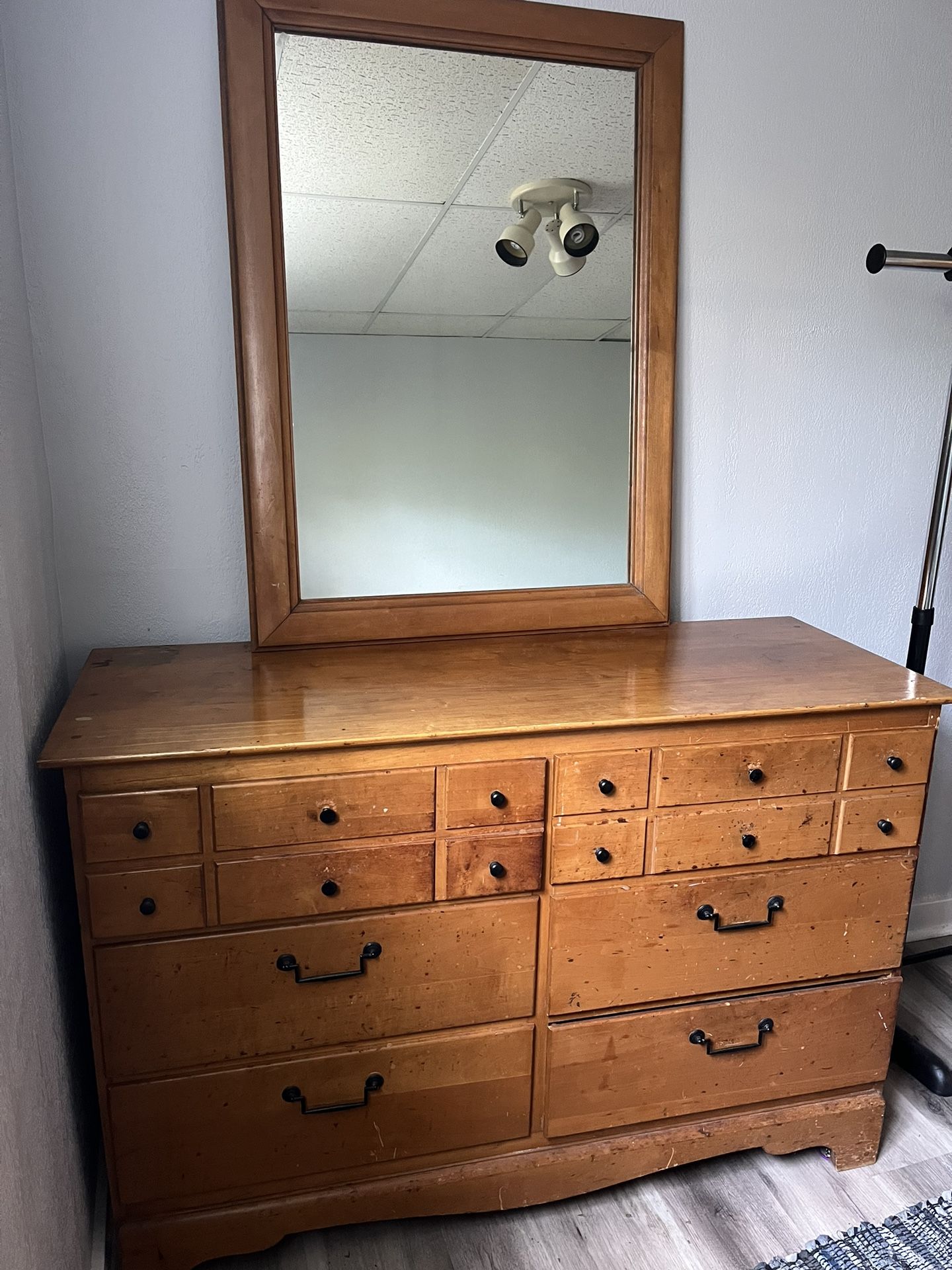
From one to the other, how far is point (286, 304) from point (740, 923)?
1289 millimetres

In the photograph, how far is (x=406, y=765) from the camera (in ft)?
4.26

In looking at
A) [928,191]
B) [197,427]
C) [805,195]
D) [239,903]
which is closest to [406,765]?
[239,903]

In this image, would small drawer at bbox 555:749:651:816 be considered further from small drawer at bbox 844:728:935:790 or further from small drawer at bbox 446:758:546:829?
small drawer at bbox 844:728:935:790

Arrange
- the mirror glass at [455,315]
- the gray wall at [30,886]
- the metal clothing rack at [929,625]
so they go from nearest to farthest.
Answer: the gray wall at [30,886] < the mirror glass at [455,315] < the metal clothing rack at [929,625]

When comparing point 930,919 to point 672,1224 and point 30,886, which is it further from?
point 30,886

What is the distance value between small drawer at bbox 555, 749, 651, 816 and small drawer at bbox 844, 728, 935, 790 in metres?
0.36

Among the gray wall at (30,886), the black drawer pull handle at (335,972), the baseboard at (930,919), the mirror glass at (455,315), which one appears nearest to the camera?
the gray wall at (30,886)

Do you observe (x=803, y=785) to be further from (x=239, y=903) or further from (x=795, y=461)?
(x=239, y=903)

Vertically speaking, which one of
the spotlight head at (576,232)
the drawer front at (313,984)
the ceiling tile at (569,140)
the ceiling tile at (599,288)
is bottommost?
the drawer front at (313,984)

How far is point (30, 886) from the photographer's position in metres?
1.18

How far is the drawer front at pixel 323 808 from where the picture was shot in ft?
4.11

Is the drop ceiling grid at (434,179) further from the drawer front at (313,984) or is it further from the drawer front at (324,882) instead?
the drawer front at (313,984)

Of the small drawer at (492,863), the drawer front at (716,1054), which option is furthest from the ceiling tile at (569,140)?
the drawer front at (716,1054)

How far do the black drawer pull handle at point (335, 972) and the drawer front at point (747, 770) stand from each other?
0.49 meters
